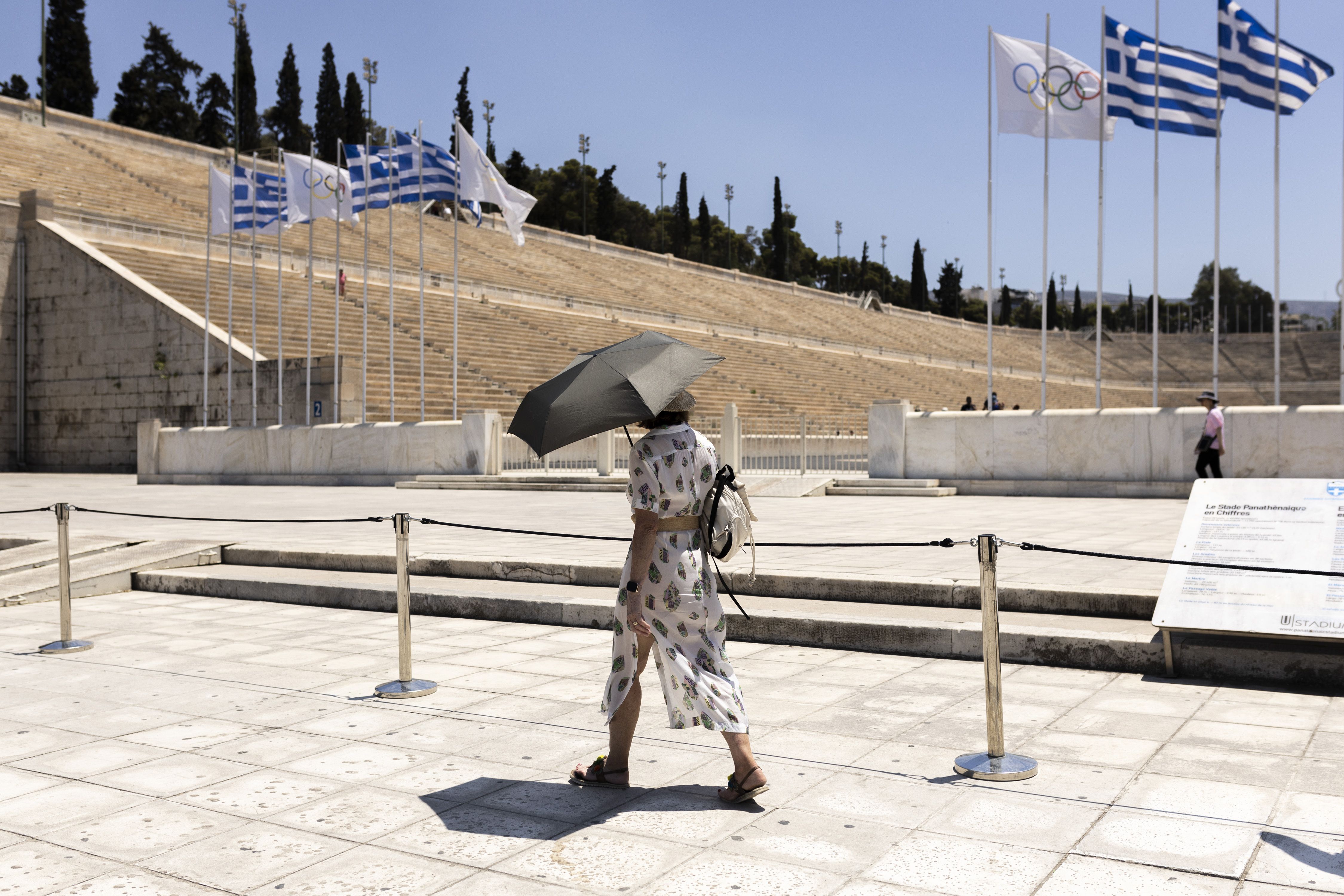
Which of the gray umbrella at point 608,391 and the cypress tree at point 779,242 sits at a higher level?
the cypress tree at point 779,242

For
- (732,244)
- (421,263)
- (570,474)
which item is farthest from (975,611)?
(732,244)

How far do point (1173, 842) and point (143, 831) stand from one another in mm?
3557

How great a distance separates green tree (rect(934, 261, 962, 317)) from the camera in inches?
3979

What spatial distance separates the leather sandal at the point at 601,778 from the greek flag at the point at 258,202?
73.1 feet

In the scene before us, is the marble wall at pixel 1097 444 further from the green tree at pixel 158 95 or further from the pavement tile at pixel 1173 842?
the green tree at pixel 158 95

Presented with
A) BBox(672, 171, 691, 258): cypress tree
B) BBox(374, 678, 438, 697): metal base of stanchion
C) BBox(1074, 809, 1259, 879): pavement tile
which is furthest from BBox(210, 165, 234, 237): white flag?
BBox(672, 171, 691, 258): cypress tree

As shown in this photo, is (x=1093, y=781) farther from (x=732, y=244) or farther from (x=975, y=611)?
(x=732, y=244)

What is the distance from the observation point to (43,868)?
11.3ft

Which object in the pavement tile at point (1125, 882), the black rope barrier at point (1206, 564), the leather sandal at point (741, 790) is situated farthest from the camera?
the black rope barrier at point (1206, 564)

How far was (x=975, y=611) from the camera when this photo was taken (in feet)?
23.5

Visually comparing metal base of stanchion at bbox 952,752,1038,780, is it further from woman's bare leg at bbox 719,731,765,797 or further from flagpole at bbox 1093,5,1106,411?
flagpole at bbox 1093,5,1106,411

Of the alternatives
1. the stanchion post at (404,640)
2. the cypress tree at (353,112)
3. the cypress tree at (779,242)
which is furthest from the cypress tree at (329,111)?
the stanchion post at (404,640)

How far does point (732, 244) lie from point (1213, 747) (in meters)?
90.1

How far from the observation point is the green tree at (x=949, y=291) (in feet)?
332
